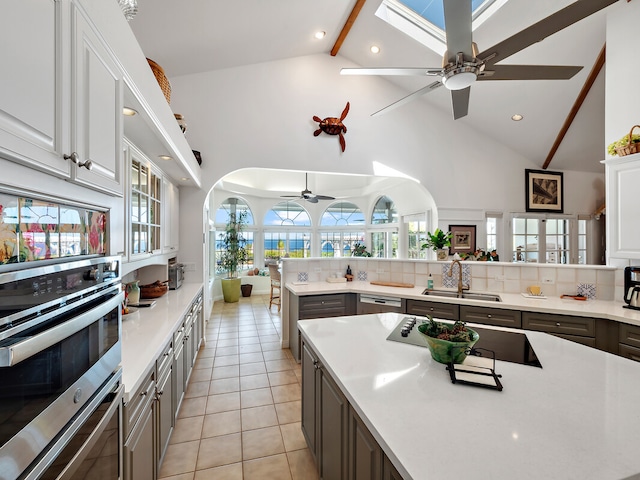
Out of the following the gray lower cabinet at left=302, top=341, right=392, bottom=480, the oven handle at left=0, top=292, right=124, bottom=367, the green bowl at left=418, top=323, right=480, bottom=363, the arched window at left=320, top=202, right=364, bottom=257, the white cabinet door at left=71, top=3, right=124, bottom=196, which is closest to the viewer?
the oven handle at left=0, top=292, right=124, bottom=367

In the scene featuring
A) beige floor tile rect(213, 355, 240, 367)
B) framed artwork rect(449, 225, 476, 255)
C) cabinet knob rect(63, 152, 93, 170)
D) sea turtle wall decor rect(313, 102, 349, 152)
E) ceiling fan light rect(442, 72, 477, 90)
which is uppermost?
sea turtle wall decor rect(313, 102, 349, 152)

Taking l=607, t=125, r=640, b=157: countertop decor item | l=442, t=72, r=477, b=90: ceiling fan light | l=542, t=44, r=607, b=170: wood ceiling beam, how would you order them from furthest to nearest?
l=542, t=44, r=607, b=170: wood ceiling beam, l=607, t=125, r=640, b=157: countertop decor item, l=442, t=72, r=477, b=90: ceiling fan light

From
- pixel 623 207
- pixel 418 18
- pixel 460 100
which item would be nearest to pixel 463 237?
pixel 623 207

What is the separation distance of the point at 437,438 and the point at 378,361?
21.8 inches

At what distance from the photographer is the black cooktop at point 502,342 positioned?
57.9 inches

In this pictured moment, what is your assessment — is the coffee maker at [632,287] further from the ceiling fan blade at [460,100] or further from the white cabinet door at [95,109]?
the white cabinet door at [95,109]

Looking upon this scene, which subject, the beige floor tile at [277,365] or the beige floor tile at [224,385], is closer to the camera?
the beige floor tile at [224,385]

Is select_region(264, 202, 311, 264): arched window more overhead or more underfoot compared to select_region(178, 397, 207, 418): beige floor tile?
more overhead

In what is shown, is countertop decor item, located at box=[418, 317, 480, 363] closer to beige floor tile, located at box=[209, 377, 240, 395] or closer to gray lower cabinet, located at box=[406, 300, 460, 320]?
gray lower cabinet, located at box=[406, 300, 460, 320]

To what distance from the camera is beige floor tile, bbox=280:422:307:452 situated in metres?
2.12

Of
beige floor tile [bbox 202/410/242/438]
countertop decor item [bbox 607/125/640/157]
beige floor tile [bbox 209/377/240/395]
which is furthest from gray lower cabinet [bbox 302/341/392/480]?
countertop decor item [bbox 607/125/640/157]

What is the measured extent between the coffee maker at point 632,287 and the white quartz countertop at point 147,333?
3.70 metres

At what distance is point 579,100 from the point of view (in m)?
4.05

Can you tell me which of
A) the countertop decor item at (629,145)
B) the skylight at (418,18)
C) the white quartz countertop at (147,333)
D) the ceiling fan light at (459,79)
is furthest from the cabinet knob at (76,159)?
the skylight at (418,18)
